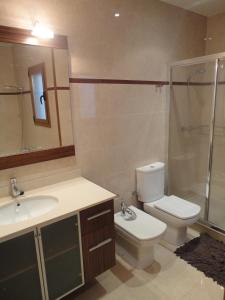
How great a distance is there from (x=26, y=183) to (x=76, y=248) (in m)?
0.66

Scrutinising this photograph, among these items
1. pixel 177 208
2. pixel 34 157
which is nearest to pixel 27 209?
pixel 34 157

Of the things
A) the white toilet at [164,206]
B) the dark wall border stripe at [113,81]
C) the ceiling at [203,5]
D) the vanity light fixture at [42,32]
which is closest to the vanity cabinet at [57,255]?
the white toilet at [164,206]

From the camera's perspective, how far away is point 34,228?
4.51 feet

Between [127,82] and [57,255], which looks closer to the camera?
[57,255]

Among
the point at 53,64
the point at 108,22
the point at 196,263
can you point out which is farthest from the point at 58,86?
the point at 196,263

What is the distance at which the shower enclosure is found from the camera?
104 inches

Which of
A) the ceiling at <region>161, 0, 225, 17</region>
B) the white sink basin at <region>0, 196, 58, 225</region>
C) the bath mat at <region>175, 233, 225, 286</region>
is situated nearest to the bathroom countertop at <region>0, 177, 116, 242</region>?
the white sink basin at <region>0, 196, 58, 225</region>

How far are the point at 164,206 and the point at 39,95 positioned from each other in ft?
5.57

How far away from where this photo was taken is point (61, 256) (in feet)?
5.08

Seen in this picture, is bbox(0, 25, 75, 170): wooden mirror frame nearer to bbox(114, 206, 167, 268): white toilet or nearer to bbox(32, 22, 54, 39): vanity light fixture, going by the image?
bbox(32, 22, 54, 39): vanity light fixture

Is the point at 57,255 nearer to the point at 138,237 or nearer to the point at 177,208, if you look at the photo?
the point at 138,237

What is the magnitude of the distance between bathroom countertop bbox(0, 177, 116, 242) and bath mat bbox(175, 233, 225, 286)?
114 centimetres

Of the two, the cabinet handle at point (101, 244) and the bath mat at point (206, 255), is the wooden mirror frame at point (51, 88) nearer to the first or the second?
the cabinet handle at point (101, 244)

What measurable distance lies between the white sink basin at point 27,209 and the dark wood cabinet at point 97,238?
0.94ft
